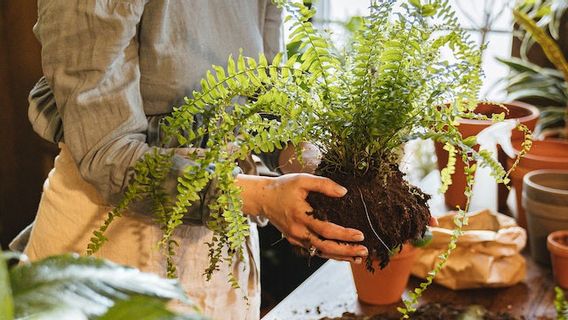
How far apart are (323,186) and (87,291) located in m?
0.67

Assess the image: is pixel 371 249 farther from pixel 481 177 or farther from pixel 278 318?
pixel 481 177

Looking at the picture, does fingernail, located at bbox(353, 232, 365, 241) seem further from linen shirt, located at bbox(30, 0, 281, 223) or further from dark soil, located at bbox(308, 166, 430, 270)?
linen shirt, located at bbox(30, 0, 281, 223)

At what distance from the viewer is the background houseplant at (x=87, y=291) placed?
0.54 metres

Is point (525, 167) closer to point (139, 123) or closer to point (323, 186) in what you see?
point (323, 186)

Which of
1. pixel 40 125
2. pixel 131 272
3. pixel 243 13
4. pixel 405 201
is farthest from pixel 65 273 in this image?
pixel 243 13

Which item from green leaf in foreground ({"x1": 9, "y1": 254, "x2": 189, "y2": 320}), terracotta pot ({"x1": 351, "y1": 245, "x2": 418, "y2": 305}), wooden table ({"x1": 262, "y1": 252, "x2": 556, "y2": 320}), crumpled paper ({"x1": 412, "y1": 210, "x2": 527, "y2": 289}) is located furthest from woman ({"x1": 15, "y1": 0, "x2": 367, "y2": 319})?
green leaf in foreground ({"x1": 9, "y1": 254, "x2": 189, "y2": 320})

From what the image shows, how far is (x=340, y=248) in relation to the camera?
1.21m

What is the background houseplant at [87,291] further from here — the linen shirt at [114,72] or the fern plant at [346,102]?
the linen shirt at [114,72]

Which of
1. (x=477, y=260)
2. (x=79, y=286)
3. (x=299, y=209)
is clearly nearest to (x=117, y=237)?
(x=299, y=209)

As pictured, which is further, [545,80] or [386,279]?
[545,80]

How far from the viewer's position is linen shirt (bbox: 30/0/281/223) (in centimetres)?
125

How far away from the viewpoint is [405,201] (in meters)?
1.27

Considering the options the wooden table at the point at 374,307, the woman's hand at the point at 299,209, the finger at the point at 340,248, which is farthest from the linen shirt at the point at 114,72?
the wooden table at the point at 374,307

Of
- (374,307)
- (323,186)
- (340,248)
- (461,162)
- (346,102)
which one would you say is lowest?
(374,307)
